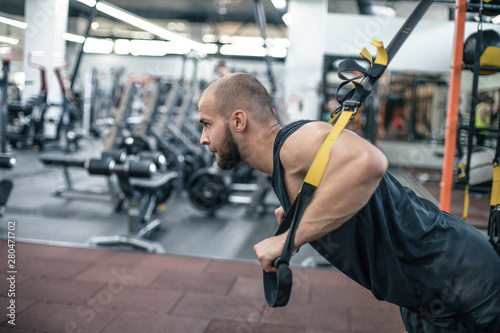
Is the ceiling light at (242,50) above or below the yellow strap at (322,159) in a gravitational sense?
above

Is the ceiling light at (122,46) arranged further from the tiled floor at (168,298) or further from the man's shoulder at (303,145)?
the man's shoulder at (303,145)

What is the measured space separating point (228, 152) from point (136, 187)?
2.69 metres

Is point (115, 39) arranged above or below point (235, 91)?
above

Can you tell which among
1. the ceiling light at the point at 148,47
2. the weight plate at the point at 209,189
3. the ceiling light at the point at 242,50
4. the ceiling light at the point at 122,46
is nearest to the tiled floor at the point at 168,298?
the weight plate at the point at 209,189

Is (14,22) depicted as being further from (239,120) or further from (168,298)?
(239,120)

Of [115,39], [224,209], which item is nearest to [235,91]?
[224,209]

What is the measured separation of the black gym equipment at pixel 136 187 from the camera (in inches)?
132

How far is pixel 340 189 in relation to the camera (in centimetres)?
83

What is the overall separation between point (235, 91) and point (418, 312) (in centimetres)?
71

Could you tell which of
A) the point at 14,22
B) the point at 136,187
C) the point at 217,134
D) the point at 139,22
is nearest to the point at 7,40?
the point at 14,22

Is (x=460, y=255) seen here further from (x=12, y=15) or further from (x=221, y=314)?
(x=12, y=15)

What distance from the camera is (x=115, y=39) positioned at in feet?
46.6

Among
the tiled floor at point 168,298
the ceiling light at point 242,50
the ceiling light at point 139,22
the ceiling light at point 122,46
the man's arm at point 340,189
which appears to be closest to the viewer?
the man's arm at point 340,189

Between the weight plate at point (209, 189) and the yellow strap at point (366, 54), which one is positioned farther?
the weight plate at point (209, 189)
